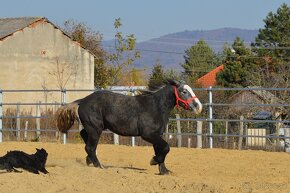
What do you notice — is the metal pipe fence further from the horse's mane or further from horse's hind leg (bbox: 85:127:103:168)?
horse's hind leg (bbox: 85:127:103:168)

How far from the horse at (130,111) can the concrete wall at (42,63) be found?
2243 cm

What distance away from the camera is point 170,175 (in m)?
11.5

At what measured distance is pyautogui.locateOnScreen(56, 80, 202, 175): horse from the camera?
38.7 ft

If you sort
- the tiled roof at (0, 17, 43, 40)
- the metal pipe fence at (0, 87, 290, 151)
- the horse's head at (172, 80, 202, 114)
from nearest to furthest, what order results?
the horse's head at (172, 80, 202, 114) < the metal pipe fence at (0, 87, 290, 151) < the tiled roof at (0, 17, 43, 40)

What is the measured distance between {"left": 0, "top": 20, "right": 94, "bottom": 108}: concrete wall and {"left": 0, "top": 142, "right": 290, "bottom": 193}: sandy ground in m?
19.9

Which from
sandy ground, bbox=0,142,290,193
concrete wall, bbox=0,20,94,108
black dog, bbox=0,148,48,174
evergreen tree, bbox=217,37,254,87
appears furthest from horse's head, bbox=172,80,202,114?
evergreen tree, bbox=217,37,254,87

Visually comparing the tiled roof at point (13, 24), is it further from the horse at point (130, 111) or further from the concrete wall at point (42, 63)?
the horse at point (130, 111)

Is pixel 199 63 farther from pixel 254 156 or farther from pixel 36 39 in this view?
pixel 254 156

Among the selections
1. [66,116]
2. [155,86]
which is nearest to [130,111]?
[155,86]

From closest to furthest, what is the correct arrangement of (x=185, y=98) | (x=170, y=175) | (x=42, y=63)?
(x=170, y=175) → (x=185, y=98) → (x=42, y=63)

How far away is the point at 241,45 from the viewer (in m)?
55.3

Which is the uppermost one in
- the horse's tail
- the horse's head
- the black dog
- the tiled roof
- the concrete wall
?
the tiled roof

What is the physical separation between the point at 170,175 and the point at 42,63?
26.7 m

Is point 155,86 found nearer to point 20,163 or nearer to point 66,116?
point 66,116
